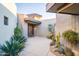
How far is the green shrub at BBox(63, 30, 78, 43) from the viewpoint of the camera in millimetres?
2523

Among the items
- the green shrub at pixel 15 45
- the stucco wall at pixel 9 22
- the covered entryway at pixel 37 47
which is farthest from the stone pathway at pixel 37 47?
the stucco wall at pixel 9 22

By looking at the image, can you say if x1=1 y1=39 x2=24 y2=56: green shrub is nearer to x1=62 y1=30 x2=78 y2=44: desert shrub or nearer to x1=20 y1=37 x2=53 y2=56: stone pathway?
x1=20 y1=37 x2=53 y2=56: stone pathway

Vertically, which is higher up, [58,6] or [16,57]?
[58,6]

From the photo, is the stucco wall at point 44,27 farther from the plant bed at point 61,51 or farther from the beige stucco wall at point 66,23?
the plant bed at point 61,51

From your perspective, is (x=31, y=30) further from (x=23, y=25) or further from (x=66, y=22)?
(x=66, y=22)

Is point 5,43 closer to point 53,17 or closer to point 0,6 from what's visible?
point 0,6

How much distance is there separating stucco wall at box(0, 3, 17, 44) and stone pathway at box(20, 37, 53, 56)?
0.41 metres

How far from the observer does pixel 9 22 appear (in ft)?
8.93

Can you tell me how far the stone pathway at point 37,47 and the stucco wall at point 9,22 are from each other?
413 mm

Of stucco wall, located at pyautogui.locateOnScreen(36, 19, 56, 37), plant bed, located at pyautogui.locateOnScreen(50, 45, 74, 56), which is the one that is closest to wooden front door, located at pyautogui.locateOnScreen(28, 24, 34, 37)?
stucco wall, located at pyautogui.locateOnScreen(36, 19, 56, 37)

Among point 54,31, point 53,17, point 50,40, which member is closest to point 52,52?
point 50,40

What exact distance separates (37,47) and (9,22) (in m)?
0.77

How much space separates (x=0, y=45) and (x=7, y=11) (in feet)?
2.24

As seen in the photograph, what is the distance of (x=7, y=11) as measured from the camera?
8.69 feet
